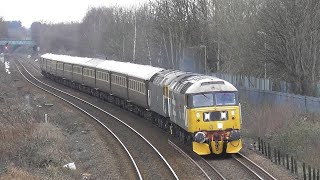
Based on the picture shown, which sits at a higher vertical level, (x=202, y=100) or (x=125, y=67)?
(x=125, y=67)

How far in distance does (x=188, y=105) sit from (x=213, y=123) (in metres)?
1.15

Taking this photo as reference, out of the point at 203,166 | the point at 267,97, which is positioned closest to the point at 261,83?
the point at 267,97

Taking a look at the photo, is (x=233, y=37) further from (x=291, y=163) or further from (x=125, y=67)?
(x=291, y=163)

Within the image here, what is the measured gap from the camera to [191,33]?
52406 mm

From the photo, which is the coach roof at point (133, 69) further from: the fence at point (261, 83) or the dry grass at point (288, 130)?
the fence at point (261, 83)

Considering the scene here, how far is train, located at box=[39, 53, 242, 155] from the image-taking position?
19.7 meters

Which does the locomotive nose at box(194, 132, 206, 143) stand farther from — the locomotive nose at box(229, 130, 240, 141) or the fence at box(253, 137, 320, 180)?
the fence at box(253, 137, 320, 180)

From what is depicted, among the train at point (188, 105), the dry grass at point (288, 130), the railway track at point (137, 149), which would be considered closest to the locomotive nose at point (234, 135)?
the train at point (188, 105)

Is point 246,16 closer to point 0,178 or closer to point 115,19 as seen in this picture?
point 0,178

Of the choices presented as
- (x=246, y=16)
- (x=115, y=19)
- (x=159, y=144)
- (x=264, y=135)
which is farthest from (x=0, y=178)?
(x=115, y=19)

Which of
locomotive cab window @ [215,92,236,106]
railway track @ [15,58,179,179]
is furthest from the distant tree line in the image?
locomotive cab window @ [215,92,236,106]

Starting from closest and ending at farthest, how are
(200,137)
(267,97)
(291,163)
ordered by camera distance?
(291,163) < (200,137) < (267,97)

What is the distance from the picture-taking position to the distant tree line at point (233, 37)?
3259 centimetres

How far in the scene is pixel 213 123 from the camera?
64.7 ft
